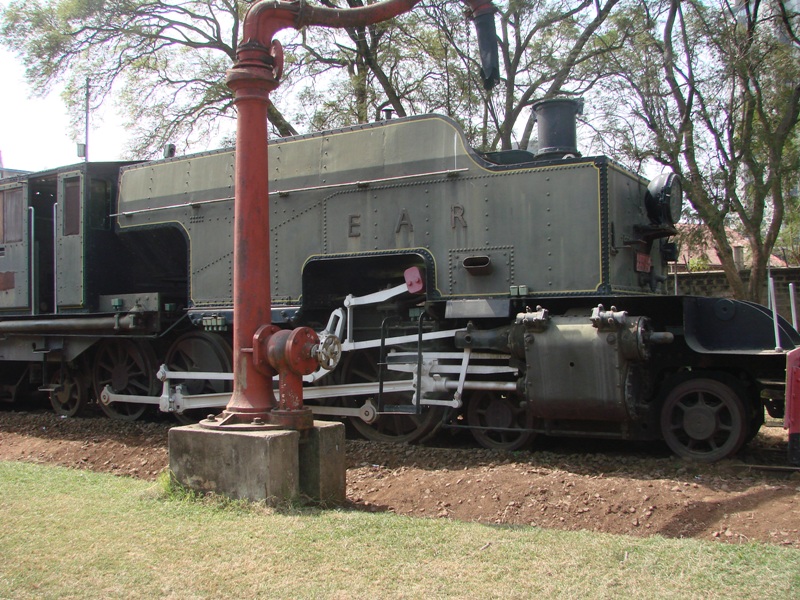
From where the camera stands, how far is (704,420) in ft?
23.1

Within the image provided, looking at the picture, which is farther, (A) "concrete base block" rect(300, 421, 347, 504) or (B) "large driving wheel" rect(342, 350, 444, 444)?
(B) "large driving wheel" rect(342, 350, 444, 444)

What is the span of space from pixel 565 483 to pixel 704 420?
68.2 inches

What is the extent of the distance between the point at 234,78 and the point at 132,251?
17.9ft

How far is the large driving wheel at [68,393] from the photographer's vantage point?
36.4 ft

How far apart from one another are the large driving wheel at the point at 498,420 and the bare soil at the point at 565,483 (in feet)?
0.75

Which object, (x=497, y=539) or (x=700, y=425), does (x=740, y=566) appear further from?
(x=700, y=425)

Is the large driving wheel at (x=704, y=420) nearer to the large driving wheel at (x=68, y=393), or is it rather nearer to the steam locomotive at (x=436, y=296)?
the steam locomotive at (x=436, y=296)

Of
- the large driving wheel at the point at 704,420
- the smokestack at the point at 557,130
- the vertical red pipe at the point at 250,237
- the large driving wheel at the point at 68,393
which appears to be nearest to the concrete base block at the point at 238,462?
the vertical red pipe at the point at 250,237

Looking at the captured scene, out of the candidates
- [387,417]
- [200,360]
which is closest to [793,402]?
[387,417]

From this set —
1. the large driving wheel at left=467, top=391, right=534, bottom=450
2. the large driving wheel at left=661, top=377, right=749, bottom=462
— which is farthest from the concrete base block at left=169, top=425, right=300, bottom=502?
the large driving wheel at left=661, top=377, right=749, bottom=462

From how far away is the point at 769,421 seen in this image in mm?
9836

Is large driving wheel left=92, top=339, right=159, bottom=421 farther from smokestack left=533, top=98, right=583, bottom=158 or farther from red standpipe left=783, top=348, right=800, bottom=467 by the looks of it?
red standpipe left=783, top=348, right=800, bottom=467

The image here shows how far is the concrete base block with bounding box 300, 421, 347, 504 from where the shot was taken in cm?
565

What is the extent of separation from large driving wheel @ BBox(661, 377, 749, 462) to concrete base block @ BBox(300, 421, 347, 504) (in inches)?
124
